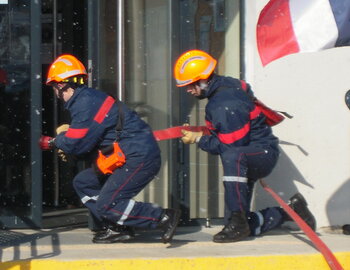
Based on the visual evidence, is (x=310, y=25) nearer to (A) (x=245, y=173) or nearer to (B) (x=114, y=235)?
(A) (x=245, y=173)

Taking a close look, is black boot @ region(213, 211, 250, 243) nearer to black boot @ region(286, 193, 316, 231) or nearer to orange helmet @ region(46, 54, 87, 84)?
black boot @ region(286, 193, 316, 231)

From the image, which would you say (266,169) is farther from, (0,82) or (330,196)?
(0,82)

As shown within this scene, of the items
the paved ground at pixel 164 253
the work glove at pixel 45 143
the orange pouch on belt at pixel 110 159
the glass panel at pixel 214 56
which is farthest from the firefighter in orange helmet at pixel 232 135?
the work glove at pixel 45 143

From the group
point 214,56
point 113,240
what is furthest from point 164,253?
point 214,56

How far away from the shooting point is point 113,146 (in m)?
7.50

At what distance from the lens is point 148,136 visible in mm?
7559

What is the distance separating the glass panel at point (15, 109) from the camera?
29.0ft

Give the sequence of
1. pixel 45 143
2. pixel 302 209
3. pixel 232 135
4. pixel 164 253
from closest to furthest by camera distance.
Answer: pixel 164 253 < pixel 232 135 < pixel 45 143 < pixel 302 209

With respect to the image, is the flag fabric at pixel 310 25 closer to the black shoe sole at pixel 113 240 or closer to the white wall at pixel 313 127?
the white wall at pixel 313 127

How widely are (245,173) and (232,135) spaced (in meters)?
0.34

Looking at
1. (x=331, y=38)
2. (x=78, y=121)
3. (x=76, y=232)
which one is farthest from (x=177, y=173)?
(x=331, y=38)

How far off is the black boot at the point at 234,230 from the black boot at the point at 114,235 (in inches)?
28.8

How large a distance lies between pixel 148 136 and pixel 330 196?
2.06 metres

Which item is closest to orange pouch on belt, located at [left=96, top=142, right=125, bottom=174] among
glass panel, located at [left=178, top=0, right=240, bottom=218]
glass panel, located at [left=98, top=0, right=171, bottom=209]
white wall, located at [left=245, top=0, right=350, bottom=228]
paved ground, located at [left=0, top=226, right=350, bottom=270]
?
paved ground, located at [left=0, top=226, right=350, bottom=270]
